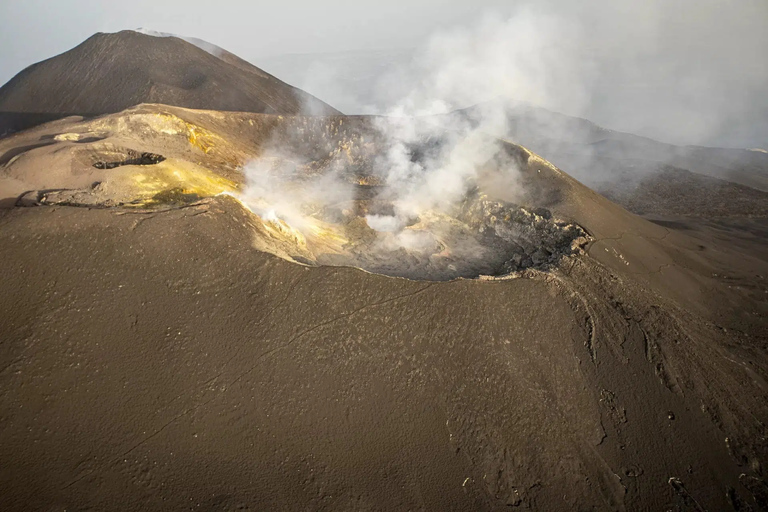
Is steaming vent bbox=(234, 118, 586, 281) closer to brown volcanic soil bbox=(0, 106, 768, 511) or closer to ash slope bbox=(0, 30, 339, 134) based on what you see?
brown volcanic soil bbox=(0, 106, 768, 511)

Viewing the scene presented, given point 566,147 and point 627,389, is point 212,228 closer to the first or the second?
point 627,389

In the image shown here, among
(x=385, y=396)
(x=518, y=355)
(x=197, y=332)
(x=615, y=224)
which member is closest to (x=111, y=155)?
(x=197, y=332)

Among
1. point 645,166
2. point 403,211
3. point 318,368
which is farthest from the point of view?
point 645,166

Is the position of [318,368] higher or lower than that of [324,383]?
higher

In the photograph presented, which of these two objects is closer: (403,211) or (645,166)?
(403,211)

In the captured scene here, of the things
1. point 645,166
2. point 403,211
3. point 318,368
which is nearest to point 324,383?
point 318,368

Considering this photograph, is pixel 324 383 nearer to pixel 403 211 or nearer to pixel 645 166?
pixel 403 211

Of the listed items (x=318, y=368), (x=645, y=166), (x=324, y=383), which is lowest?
(x=324, y=383)

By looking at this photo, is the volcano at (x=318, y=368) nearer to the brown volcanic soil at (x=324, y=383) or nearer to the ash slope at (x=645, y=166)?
the brown volcanic soil at (x=324, y=383)
